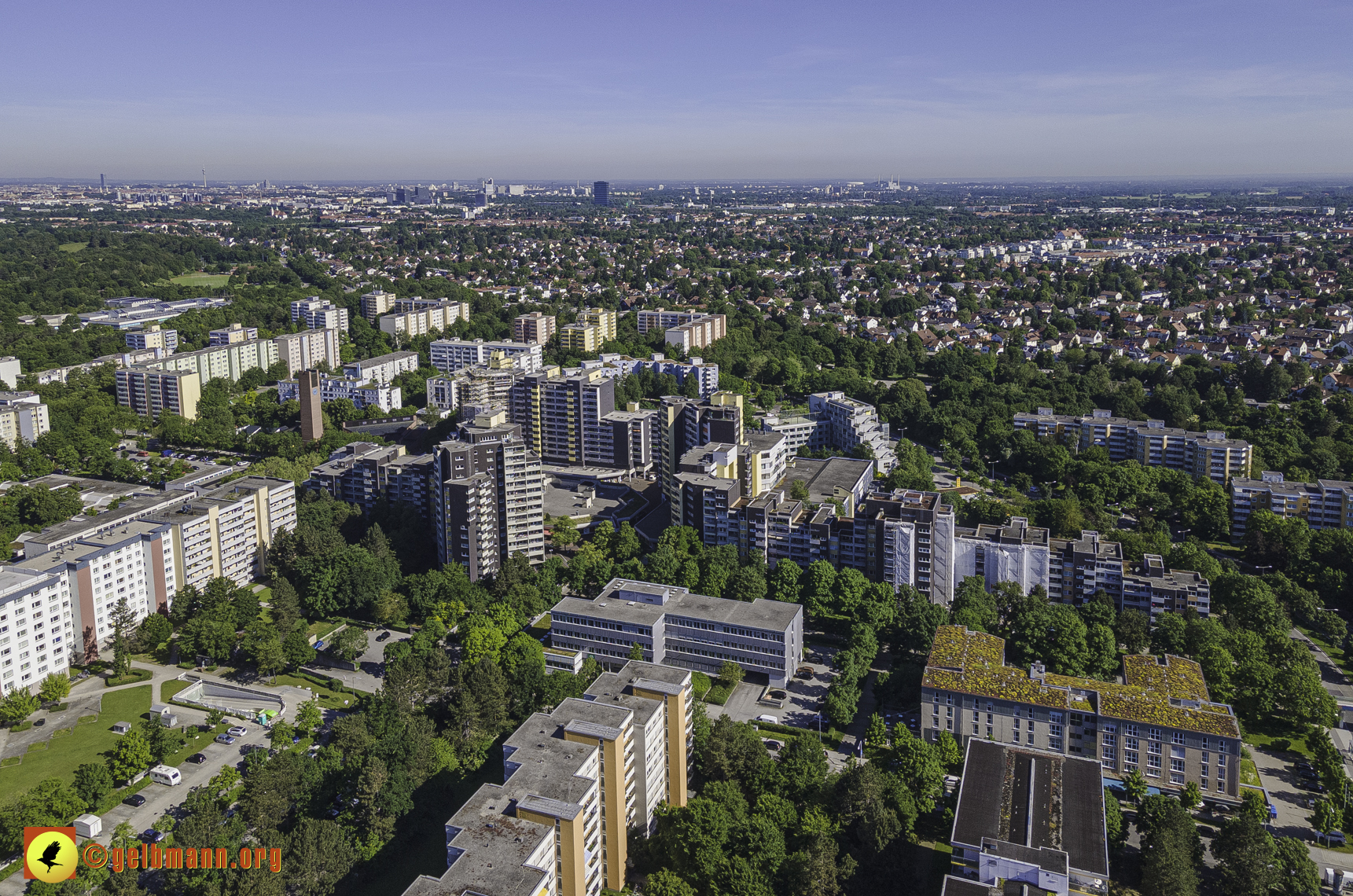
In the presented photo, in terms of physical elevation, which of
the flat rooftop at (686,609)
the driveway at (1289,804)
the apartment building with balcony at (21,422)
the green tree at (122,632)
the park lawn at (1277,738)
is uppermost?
the apartment building with balcony at (21,422)

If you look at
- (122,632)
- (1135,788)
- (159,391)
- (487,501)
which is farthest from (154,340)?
(1135,788)

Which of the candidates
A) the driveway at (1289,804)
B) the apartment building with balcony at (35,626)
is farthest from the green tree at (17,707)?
the driveway at (1289,804)

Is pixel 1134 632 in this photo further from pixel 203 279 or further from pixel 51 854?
pixel 203 279

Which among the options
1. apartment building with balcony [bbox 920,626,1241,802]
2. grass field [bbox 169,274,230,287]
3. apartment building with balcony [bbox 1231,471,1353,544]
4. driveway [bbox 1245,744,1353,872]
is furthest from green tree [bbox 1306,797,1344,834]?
grass field [bbox 169,274,230,287]

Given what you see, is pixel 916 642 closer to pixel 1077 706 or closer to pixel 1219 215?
pixel 1077 706

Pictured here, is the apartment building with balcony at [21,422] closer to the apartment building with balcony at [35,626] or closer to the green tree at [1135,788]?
the apartment building with balcony at [35,626]

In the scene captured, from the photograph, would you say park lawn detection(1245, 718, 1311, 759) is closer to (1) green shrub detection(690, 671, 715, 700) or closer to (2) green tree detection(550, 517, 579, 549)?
(1) green shrub detection(690, 671, 715, 700)
